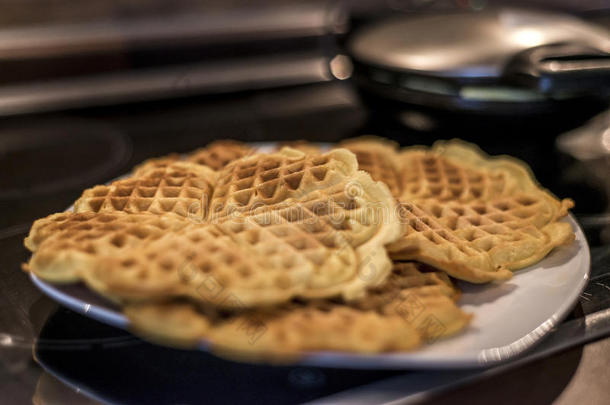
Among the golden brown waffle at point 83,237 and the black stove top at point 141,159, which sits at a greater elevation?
the golden brown waffle at point 83,237

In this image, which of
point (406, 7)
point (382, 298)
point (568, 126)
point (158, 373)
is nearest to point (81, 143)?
point (158, 373)

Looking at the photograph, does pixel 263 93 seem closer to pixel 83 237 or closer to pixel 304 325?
pixel 83 237

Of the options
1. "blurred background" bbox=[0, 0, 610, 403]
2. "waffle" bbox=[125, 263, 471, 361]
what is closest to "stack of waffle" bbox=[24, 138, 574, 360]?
"waffle" bbox=[125, 263, 471, 361]

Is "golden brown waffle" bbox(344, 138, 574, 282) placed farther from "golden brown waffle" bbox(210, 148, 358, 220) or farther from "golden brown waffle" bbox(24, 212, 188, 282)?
"golden brown waffle" bbox(24, 212, 188, 282)

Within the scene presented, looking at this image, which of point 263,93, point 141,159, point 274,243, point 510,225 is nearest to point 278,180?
point 274,243

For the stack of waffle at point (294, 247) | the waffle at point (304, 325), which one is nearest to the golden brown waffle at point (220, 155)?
the stack of waffle at point (294, 247)

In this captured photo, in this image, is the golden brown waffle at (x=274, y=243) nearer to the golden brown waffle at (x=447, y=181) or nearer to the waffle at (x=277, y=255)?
the waffle at (x=277, y=255)
